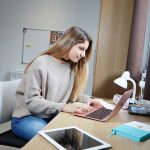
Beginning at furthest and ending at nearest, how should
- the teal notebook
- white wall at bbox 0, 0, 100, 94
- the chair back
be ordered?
1. white wall at bbox 0, 0, 100, 94
2. the chair back
3. the teal notebook

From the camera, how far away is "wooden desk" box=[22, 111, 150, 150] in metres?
0.84

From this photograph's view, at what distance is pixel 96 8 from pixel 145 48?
1.53 meters

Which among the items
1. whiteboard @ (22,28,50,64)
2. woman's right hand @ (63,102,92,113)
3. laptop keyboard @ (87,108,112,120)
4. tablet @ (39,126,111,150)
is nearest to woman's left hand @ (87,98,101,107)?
laptop keyboard @ (87,108,112,120)

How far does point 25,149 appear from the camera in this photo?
77cm

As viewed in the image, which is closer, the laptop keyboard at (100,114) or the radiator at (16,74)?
the laptop keyboard at (100,114)

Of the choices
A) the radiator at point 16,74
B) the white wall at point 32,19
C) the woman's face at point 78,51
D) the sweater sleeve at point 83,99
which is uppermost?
the white wall at point 32,19

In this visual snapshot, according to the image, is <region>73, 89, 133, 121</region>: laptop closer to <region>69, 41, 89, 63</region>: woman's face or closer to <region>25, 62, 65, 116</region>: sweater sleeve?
<region>25, 62, 65, 116</region>: sweater sleeve

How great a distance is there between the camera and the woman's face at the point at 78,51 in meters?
1.59

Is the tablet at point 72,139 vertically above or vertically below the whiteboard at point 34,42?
below

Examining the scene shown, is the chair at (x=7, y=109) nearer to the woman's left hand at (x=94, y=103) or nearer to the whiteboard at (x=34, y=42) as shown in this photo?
the woman's left hand at (x=94, y=103)

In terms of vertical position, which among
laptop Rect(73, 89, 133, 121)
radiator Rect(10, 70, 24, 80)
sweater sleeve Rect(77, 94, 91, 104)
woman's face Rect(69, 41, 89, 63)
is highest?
woman's face Rect(69, 41, 89, 63)

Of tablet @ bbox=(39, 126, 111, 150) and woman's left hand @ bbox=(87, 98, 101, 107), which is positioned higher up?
tablet @ bbox=(39, 126, 111, 150)

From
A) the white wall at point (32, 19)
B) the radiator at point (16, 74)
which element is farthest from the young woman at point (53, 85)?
the radiator at point (16, 74)

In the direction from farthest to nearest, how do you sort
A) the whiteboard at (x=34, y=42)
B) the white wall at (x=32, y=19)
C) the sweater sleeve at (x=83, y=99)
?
the whiteboard at (x=34, y=42) → the white wall at (x=32, y=19) → the sweater sleeve at (x=83, y=99)
